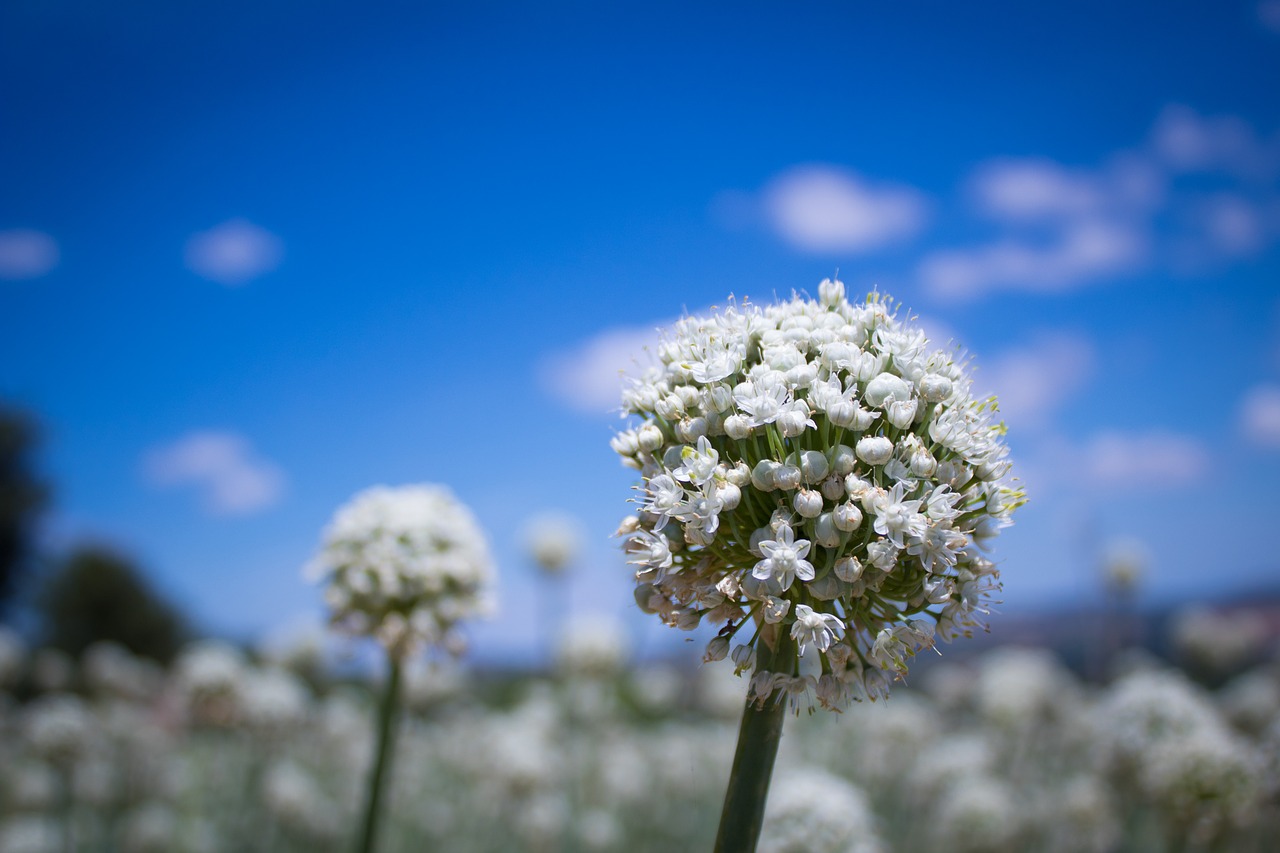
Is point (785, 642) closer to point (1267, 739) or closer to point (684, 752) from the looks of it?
point (1267, 739)

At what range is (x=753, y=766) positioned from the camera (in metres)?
2.14

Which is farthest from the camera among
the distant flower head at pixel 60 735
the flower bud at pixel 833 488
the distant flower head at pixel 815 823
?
the distant flower head at pixel 60 735

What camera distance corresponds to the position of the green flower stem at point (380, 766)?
3797mm

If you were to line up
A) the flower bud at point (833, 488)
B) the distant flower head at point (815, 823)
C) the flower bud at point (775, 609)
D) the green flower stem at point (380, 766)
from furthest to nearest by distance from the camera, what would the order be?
the distant flower head at point (815, 823), the green flower stem at point (380, 766), the flower bud at point (833, 488), the flower bud at point (775, 609)

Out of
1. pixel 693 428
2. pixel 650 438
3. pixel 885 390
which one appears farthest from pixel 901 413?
pixel 650 438

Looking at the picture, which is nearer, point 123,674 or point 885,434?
point 885,434

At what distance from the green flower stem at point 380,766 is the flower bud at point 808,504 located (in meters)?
2.66

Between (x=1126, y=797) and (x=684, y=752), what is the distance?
4.83 metres

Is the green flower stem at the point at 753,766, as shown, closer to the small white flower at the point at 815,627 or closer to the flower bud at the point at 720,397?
the small white flower at the point at 815,627

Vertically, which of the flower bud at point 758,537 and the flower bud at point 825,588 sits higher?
the flower bud at point 758,537

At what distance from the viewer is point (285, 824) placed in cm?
803

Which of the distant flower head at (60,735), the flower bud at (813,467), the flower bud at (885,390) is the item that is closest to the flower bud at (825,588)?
the flower bud at (813,467)

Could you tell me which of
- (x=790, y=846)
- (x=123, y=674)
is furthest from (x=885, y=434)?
(x=123, y=674)

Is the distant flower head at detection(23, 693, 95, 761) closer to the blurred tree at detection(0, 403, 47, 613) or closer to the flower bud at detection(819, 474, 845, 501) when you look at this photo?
the flower bud at detection(819, 474, 845, 501)
